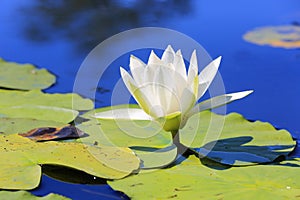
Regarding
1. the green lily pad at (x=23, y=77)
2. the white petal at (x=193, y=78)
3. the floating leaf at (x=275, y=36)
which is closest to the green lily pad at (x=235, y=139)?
the white petal at (x=193, y=78)

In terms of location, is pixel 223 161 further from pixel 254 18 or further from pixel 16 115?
pixel 254 18

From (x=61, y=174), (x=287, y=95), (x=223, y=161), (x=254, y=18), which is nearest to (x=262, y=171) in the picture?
(x=223, y=161)

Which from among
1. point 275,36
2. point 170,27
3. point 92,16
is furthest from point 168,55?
point 92,16

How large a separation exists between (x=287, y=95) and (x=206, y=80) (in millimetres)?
572

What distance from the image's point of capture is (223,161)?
46.8 inches

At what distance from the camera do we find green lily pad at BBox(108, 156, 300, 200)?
3.42 ft

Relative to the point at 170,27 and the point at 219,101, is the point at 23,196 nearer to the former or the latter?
the point at 219,101

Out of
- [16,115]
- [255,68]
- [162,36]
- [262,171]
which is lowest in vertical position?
[262,171]

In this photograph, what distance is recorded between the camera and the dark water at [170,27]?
164 cm

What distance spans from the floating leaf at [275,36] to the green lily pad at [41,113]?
1057mm

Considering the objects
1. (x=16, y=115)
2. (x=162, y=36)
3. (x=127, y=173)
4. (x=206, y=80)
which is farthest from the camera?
(x=162, y=36)

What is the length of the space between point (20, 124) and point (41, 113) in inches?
4.8

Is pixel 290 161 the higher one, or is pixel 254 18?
pixel 254 18

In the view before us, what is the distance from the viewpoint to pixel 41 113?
4.98ft
